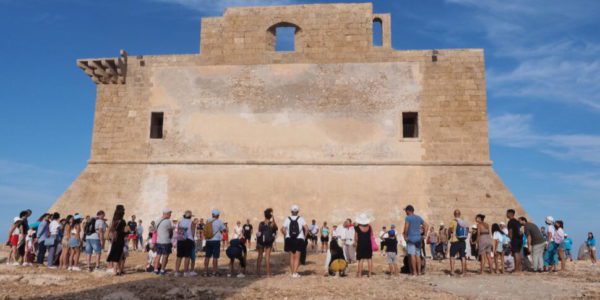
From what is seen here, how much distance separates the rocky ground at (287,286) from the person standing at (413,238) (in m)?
0.34

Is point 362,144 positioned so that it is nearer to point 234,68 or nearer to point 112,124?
point 234,68

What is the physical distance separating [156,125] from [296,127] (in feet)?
18.4

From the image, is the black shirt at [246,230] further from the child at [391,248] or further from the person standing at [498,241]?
the person standing at [498,241]

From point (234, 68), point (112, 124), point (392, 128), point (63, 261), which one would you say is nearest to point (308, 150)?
point (392, 128)

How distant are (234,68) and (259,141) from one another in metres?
2.98

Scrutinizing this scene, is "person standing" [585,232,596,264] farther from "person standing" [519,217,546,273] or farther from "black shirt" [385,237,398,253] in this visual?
"black shirt" [385,237,398,253]

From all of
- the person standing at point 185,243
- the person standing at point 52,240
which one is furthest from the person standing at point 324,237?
the person standing at point 52,240

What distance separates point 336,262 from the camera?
8539 millimetres

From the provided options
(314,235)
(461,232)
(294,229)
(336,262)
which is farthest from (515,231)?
(314,235)

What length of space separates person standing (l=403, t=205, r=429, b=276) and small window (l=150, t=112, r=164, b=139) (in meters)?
11.4

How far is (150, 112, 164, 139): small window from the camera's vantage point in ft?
55.4

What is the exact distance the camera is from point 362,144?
15672 millimetres

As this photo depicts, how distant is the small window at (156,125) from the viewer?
16.9 m

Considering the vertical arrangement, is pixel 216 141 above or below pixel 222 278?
above
